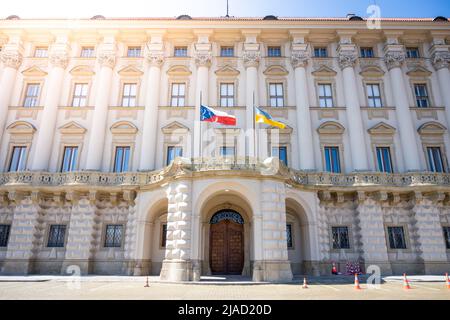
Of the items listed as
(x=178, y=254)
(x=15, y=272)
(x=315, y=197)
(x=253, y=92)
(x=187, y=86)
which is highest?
(x=187, y=86)

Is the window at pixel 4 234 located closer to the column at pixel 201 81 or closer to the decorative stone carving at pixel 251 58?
the column at pixel 201 81

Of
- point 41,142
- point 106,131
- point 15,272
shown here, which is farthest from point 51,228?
point 106,131

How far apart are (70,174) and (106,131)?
463cm

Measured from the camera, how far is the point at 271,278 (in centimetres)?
1639

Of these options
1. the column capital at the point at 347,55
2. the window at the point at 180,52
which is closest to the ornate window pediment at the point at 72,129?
the window at the point at 180,52

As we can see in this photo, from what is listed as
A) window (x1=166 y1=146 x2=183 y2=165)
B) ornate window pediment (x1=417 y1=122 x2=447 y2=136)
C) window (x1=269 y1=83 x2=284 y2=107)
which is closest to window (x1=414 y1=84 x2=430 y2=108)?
ornate window pediment (x1=417 y1=122 x2=447 y2=136)

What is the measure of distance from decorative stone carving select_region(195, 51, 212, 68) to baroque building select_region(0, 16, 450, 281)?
0.76 ft

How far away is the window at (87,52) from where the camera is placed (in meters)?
27.2

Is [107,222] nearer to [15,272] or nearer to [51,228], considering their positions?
[51,228]

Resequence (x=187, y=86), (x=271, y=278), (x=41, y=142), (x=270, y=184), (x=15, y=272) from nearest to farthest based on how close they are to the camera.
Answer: (x=271, y=278)
(x=270, y=184)
(x=15, y=272)
(x=41, y=142)
(x=187, y=86)

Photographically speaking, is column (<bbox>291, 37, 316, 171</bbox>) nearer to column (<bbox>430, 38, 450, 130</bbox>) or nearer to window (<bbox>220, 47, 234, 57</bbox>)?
window (<bbox>220, 47, 234, 57</bbox>)

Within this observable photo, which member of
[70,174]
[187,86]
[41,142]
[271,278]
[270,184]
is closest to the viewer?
[271,278]

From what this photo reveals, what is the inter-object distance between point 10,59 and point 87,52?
21.3 feet

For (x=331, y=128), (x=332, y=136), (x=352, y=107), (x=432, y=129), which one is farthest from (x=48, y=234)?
(x=432, y=129)
